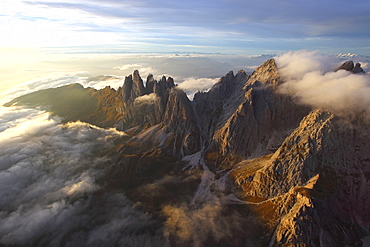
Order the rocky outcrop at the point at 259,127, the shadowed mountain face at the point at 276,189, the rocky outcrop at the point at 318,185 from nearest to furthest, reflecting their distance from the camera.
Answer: the rocky outcrop at the point at 318,185
the shadowed mountain face at the point at 276,189
the rocky outcrop at the point at 259,127

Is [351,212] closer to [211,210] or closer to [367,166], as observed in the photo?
[367,166]

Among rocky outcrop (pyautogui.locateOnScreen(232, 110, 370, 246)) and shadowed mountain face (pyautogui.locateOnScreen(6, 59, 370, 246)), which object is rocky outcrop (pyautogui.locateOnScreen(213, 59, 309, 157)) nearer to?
shadowed mountain face (pyautogui.locateOnScreen(6, 59, 370, 246))

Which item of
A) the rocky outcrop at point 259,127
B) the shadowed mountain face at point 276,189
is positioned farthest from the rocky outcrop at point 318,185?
the rocky outcrop at point 259,127

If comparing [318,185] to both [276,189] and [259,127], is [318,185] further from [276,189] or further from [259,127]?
[259,127]

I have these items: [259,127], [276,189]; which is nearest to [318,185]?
[276,189]

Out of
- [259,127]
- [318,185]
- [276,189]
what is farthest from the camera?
[259,127]

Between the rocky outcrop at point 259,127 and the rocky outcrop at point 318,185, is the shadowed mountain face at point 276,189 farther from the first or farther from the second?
the rocky outcrop at point 259,127

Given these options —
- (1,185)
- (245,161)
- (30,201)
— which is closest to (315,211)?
(245,161)

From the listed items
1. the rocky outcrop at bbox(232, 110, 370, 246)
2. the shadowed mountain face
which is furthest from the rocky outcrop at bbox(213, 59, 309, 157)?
the rocky outcrop at bbox(232, 110, 370, 246)

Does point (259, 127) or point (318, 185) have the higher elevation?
point (259, 127)

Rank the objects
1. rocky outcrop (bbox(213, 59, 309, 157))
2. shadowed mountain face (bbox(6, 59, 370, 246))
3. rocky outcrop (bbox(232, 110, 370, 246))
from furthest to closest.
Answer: rocky outcrop (bbox(213, 59, 309, 157)) → shadowed mountain face (bbox(6, 59, 370, 246)) → rocky outcrop (bbox(232, 110, 370, 246))

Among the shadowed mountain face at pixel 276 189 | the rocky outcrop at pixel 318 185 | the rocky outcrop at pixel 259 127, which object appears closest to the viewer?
the rocky outcrop at pixel 318 185

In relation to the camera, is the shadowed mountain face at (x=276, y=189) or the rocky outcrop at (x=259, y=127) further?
the rocky outcrop at (x=259, y=127)
